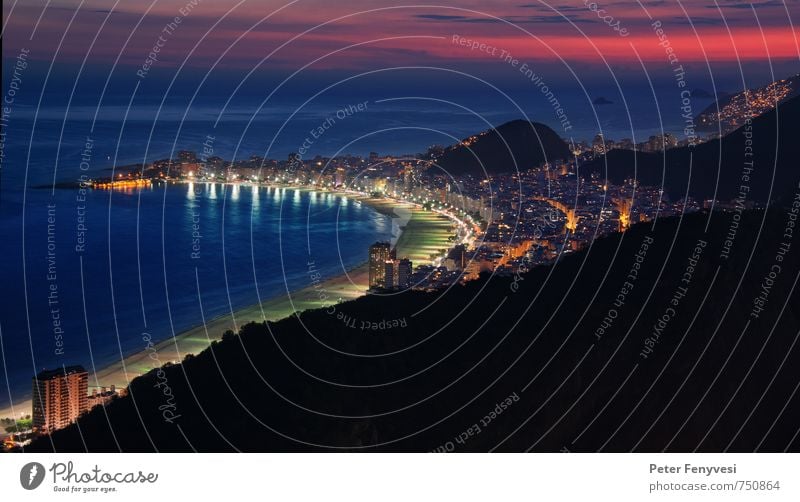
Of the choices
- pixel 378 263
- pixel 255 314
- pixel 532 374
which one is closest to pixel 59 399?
pixel 532 374

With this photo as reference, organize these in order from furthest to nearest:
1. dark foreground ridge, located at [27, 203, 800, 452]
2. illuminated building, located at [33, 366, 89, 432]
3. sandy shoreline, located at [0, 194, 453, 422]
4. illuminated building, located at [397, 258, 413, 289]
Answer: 1. illuminated building, located at [397, 258, 413, 289]
2. sandy shoreline, located at [0, 194, 453, 422]
3. illuminated building, located at [33, 366, 89, 432]
4. dark foreground ridge, located at [27, 203, 800, 452]

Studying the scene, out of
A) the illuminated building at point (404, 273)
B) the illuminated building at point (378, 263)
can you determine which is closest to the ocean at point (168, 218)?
the illuminated building at point (378, 263)

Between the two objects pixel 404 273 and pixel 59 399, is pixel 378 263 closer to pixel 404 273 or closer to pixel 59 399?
pixel 404 273

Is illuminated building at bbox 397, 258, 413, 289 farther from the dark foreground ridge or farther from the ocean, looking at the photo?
the dark foreground ridge

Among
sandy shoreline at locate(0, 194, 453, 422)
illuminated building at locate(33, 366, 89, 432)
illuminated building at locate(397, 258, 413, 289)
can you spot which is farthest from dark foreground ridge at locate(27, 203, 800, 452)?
illuminated building at locate(397, 258, 413, 289)
